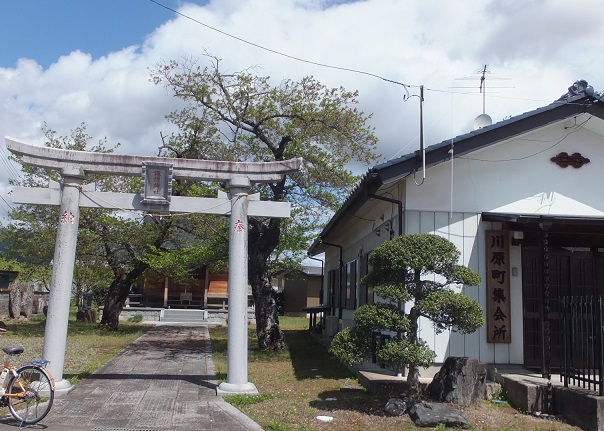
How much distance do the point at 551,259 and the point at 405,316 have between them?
389cm

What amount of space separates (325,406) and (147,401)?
2.70 m

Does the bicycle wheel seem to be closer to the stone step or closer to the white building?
the white building

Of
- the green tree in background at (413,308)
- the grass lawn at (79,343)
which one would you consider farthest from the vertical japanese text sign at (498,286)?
the grass lawn at (79,343)

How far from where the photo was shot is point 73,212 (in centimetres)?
947

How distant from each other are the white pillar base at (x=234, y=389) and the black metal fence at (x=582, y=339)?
473cm

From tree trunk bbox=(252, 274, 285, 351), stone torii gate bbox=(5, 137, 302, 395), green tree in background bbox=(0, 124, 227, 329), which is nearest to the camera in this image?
stone torii gate bbox=(5, 137, 302, 395)

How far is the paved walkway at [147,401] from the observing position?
283 inches

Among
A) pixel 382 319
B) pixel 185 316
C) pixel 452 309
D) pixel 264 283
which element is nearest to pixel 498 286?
pixel 452 309

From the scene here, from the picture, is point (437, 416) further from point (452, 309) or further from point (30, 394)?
point (30, 394)

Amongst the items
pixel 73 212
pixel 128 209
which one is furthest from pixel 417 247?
pixel 73 212

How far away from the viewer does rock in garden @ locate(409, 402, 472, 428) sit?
280 inches

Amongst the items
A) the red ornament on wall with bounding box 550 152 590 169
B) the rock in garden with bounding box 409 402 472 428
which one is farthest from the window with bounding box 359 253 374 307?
the rock in garden with bounding box 409 402 472 428

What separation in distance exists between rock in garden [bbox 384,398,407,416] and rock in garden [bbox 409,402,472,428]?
0.19 m

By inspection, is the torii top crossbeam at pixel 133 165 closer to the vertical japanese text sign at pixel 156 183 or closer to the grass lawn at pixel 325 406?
the vertical japanese text sign at pixel 156 183
